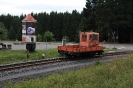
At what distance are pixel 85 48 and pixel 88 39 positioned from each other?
6.44 feet

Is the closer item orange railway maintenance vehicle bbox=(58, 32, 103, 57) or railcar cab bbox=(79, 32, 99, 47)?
orange railway maintenance vehicle bbox=(58, 32, 103, 57)

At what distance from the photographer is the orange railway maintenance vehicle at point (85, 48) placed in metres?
24.8

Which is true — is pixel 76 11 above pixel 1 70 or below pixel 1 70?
above

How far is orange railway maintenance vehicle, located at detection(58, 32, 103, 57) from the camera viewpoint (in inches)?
977

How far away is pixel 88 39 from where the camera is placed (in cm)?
2708

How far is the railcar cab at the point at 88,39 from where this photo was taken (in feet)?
89.0

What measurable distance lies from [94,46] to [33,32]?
24.7 ft

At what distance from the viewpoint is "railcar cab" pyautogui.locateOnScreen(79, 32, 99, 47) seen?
2712 centimetres

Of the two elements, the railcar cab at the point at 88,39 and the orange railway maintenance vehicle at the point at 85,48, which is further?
the railcar cab at the point at 88,39

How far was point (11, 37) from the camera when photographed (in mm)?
125688

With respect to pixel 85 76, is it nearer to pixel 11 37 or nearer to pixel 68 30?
pixel 68 30

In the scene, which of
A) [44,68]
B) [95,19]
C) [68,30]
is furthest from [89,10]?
[44,68]

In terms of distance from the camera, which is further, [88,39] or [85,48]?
[88,39]

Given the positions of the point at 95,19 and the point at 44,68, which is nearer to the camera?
the point at 44,68
